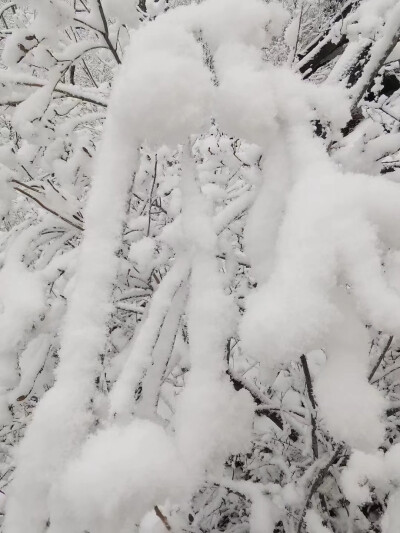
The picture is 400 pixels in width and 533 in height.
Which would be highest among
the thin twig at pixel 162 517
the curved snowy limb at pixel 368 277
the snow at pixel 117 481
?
the curved snowy limb at pixel 368 277

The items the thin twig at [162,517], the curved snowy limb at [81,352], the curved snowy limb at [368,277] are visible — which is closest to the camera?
the curved snowy limb at [368,277]

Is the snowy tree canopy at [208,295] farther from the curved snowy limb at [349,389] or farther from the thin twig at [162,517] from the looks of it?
the thin twig at [162,517]

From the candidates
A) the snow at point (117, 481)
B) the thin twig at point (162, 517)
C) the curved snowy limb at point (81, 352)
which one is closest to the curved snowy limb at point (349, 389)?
the snow at point (117, 481)

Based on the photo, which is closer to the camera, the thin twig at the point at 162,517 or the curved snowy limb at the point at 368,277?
the curved snowy limb at the point at 368,277

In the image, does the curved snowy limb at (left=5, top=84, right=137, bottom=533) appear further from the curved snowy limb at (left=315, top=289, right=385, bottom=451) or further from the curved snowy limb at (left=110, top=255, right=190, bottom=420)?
the curved snowy limb at (left=315, top=289, right=385, bottom=451)

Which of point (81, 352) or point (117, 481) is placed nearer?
point (117, 481)

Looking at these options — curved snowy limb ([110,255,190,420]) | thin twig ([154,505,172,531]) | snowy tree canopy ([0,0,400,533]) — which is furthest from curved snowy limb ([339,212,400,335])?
thin twig ([154,505,172,531])

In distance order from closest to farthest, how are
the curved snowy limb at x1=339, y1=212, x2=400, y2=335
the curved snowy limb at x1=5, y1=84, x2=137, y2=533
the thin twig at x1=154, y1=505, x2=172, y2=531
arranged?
the curved snowy limb at x1=339, y1=212, x2=400, y2=335
the curved snowy limb at x1=5, y1=84, x2=137, y2=533
the thin twig at x1=154, y1=505, x2=172, y2=531

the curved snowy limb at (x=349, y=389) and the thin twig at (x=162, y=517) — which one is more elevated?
the curved snowy limb at (x=349, y=389)

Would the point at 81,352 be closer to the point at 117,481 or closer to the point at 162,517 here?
the point at 117,481

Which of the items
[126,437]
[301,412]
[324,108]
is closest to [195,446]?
[126,437]

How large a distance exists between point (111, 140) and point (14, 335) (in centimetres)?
75

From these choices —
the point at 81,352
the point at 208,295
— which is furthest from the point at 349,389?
the point at 81,352

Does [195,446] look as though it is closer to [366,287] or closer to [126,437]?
[126,437]
